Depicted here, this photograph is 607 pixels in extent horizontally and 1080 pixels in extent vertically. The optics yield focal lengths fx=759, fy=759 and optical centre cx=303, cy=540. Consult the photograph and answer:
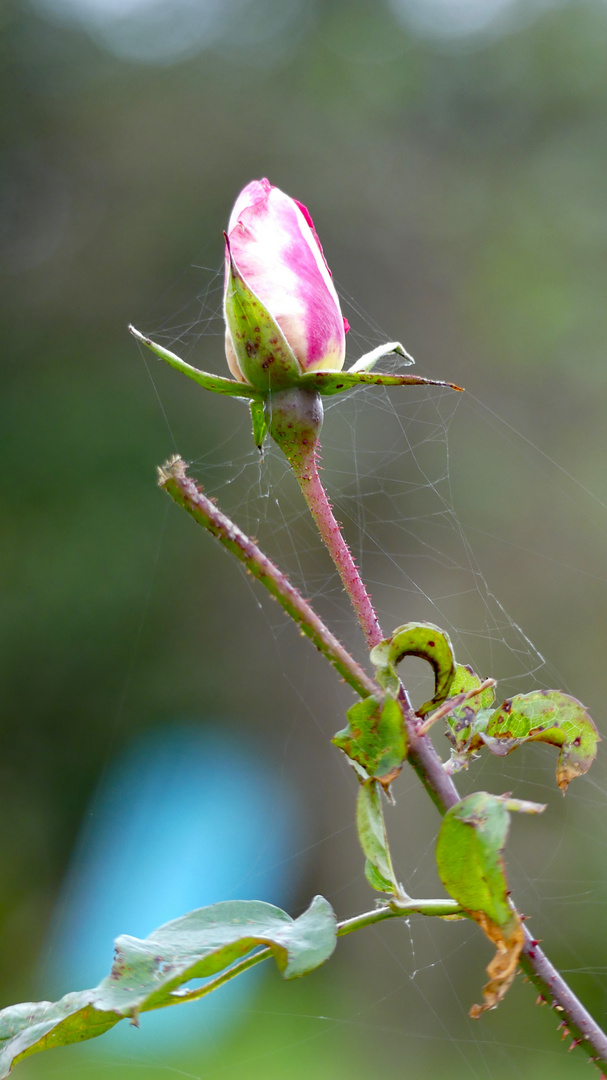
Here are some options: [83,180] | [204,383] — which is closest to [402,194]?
[83,180]

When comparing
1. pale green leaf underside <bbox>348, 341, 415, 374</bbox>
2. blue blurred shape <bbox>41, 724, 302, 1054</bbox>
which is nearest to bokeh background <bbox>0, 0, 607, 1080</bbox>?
blue blurred shape <bbox>41, 724, 302, 1054</bbox>

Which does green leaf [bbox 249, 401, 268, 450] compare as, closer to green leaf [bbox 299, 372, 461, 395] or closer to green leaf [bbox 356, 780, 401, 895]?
green leaf [bbox 299, 372, 461, 395]

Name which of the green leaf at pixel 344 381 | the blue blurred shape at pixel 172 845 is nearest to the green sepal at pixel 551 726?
the green leaf at pixel 344 381

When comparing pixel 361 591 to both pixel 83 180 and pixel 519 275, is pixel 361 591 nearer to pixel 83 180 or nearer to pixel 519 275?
pixel 519 275

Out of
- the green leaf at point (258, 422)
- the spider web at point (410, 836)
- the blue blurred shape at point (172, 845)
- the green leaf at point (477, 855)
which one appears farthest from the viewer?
the blue blurred shape at point (172, 845)

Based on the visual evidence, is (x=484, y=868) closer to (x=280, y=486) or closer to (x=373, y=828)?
(x=373, y=828)

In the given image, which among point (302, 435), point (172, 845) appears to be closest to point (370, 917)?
point (302, 435)

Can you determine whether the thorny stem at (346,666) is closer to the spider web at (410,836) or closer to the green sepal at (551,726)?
the green sepal at (551,726)

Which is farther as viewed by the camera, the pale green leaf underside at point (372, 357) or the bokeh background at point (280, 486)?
the bokeh background at point (280, 486)
